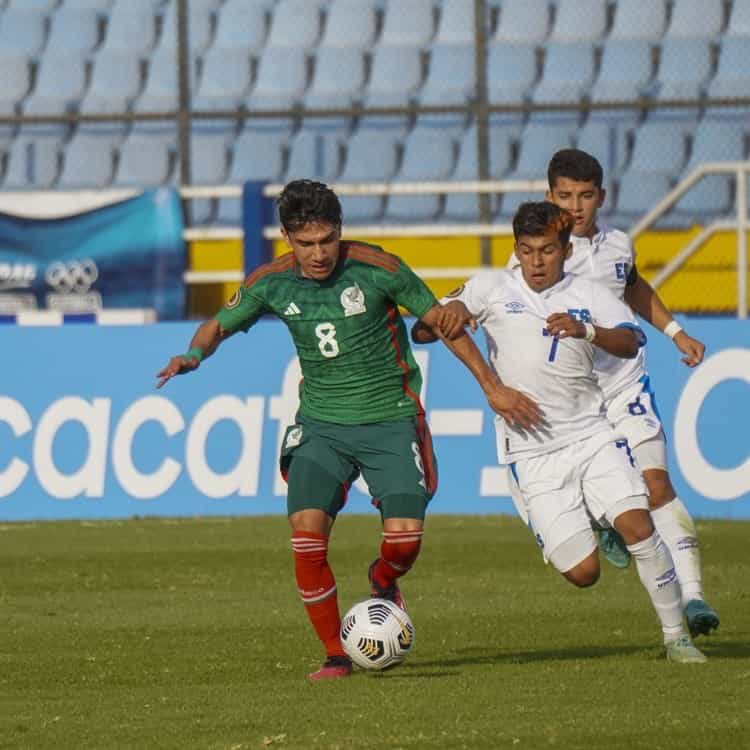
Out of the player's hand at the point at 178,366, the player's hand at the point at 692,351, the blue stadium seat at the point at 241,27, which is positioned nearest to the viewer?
the player's hand at the point at 178,366

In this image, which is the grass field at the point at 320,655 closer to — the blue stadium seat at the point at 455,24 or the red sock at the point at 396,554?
the red sock at the point at 396,554

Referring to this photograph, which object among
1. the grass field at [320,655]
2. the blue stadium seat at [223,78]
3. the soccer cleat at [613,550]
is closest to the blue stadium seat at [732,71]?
the blue stadium seat at [223,78]

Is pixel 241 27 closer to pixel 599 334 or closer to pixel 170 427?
pixel 170 427

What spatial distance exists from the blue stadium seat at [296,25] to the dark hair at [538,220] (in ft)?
46.8

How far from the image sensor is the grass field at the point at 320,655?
21.2 feet

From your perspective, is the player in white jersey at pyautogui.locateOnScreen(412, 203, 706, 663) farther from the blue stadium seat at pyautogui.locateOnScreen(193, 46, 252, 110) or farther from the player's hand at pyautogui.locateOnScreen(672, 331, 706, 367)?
the blue stadium seat at pyautogui.locateOnScreen(193, 46, 252, 110)

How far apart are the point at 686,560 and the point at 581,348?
4.53ft

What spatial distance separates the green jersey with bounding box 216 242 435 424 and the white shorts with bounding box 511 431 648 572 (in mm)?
600

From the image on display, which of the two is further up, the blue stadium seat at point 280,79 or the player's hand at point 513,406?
the player's hand at point 513,406

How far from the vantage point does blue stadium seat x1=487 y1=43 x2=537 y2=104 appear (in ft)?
68.3

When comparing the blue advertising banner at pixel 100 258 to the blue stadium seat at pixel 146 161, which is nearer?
the blue advertising banner at pixel 100 258

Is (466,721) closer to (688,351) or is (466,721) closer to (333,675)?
(333,675)

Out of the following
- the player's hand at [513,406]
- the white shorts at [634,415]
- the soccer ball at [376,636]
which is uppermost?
the player's hand at [513,406]

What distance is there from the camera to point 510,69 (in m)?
20.9
